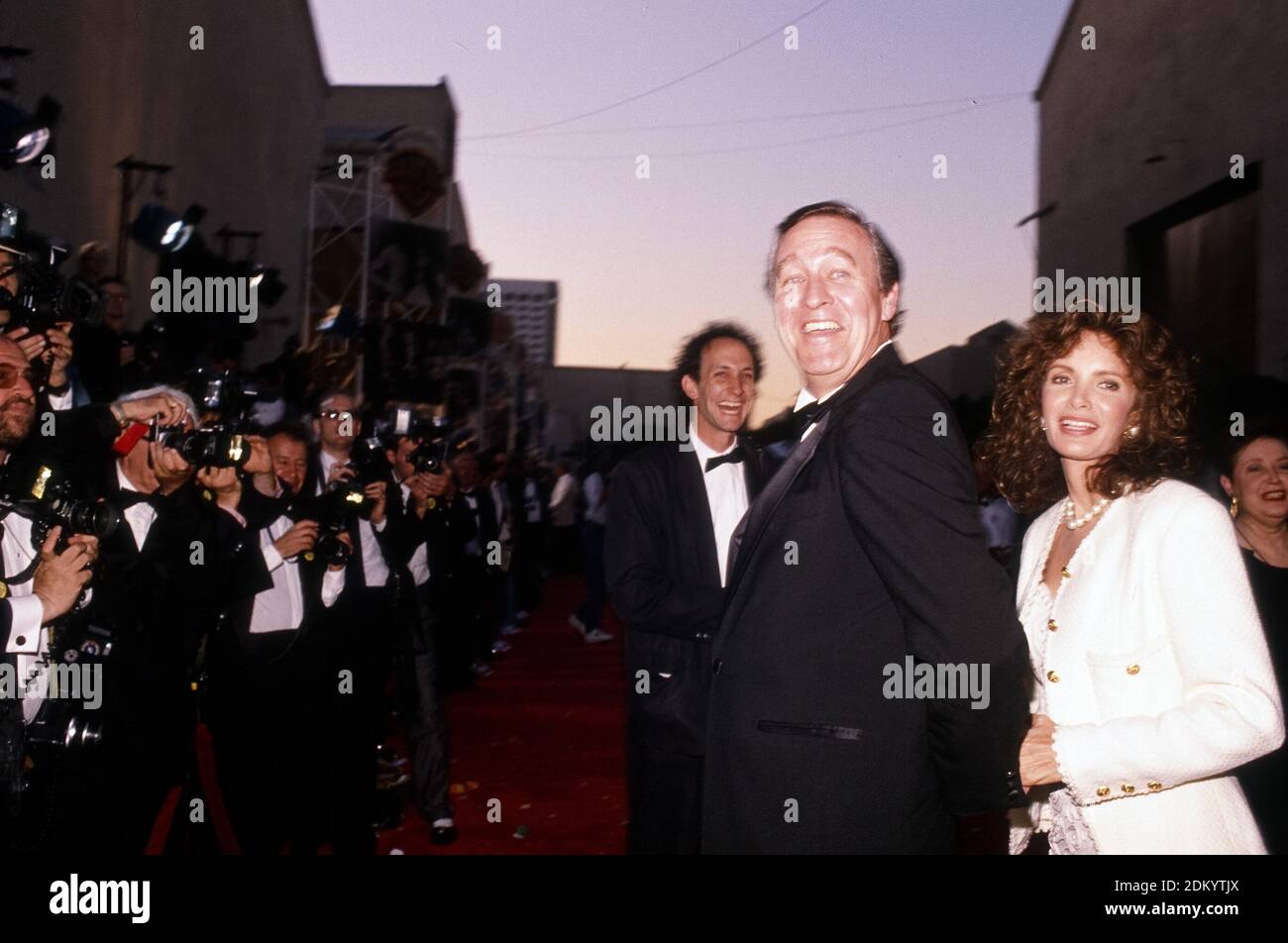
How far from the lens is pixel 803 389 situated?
217 centimetres

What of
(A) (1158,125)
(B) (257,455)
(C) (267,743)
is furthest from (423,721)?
(A) (1158,125)

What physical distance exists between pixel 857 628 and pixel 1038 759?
1.45ft

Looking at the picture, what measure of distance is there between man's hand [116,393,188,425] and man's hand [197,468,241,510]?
290 mm

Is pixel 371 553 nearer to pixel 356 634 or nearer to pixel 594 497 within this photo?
pixel 356 634

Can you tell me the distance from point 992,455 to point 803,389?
2.15 ft

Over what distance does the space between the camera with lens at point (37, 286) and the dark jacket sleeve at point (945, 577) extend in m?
2.72

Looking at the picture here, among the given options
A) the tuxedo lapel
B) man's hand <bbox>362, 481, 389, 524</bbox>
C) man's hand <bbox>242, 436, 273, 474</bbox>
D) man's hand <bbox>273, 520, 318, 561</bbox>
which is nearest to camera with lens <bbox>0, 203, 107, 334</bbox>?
man's hand <bbox>242, 436, 273, 474</bbox>

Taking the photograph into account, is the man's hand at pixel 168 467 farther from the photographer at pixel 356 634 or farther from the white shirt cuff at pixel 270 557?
the photographer at pixel 356 634

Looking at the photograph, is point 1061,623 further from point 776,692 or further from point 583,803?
point 583,803

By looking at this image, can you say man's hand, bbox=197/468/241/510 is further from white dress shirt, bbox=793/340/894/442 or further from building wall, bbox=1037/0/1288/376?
building wall, bbox=1037/0/1288/376

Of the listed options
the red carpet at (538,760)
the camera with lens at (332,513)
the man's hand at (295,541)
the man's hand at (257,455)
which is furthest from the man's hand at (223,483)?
the red carpet at (538,760)

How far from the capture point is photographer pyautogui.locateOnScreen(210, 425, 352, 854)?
4074 millimetres
